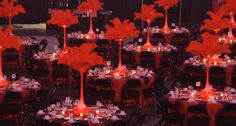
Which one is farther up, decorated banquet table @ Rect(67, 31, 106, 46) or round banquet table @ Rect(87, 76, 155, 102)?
decorated banquet table @ Rect(67, 31, 106, 46)

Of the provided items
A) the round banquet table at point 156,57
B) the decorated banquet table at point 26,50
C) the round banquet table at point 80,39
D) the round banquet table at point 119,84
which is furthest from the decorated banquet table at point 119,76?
the round banquet table at point 80,39

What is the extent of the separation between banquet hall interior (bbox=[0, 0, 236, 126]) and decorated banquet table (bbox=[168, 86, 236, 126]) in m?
0.02

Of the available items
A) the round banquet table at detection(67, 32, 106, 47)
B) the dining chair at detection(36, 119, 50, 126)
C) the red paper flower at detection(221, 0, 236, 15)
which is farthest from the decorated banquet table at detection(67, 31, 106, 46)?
the dining chair at detection(36, 119, 50, 126)

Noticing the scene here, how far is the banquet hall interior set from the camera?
932cm

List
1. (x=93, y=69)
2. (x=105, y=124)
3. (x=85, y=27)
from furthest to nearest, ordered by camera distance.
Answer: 1. (x=85, y=27)
2. (x=93, y=69)
3. (x=105, y=124)

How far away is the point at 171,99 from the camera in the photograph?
1041cm

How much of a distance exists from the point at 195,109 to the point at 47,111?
8.24 feet

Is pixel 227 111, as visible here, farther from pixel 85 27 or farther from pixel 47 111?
pixel 85 27

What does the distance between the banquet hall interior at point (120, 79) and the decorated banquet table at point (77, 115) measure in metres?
0.02

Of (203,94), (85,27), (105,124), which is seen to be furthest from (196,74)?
(85,27)

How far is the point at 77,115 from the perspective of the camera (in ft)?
30.3

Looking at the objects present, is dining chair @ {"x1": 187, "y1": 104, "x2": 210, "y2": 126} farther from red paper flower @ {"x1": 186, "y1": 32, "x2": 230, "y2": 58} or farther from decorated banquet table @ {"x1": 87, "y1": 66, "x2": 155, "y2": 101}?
decorated banquet table @ {"x1": 87, "y1": 66, "x2": 155, "y2": 101}

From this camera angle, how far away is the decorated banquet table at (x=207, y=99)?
10.1m

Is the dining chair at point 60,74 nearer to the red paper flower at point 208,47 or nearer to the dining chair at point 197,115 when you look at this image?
the red paper flower at point 208,47
